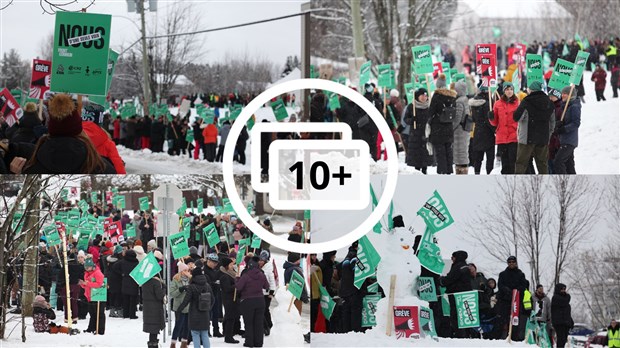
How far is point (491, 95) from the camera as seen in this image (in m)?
8.56

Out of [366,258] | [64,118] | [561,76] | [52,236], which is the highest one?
[561,76]

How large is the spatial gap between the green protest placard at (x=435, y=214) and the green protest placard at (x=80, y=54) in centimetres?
257

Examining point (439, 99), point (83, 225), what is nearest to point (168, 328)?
point (83, 225)

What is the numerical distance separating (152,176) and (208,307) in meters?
1.09

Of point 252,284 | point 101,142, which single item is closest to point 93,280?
point 101,142

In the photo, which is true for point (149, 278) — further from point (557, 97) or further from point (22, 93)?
point (557, 97)

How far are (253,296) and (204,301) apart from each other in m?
0.39

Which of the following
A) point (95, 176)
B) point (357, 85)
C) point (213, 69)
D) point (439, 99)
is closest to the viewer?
point (95, 176)

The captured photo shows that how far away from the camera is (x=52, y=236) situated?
7.53 m

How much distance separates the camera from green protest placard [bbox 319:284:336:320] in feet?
25.5

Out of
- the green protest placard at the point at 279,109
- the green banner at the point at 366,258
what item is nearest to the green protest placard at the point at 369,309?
the green banner at the point at 366,258

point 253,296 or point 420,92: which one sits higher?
point 420,92

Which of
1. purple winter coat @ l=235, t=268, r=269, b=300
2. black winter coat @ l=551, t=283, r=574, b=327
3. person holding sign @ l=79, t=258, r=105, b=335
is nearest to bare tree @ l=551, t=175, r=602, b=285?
black winter coat @ l=551, t=283, r=574, b=327

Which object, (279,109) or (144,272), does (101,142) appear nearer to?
(144,272)
